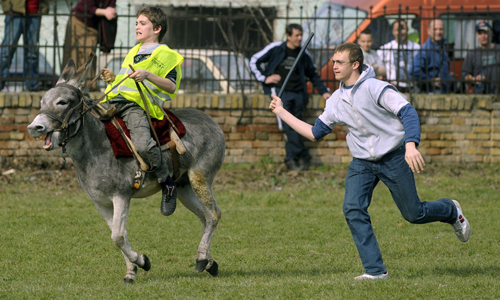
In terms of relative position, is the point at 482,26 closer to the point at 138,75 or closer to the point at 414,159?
the point at 414,159

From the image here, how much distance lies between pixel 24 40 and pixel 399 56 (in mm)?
6639

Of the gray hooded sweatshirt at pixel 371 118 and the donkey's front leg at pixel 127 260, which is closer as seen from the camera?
the gray hooded sweatshirt at pixel 371 118

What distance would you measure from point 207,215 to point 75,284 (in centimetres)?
133

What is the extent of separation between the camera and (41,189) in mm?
11938

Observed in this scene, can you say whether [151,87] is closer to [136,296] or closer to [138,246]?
[136,296]

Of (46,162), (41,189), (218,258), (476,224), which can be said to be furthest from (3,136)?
(476,224)

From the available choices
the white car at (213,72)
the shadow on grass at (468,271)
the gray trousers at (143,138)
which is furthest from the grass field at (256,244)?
the white car at (213,72)

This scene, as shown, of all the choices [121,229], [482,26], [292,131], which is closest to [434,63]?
[482,26]

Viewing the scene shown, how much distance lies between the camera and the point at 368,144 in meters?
6.43

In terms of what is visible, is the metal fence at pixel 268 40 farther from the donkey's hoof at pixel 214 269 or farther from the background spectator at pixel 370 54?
the donkey's hoof at pixel 214 269

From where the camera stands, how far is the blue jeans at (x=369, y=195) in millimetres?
6422

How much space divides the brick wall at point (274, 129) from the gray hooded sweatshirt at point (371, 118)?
7.16 meters

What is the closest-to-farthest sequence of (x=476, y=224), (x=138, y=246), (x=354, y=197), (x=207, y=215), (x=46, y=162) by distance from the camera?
(x=354, y=197) < (x=207, y=215) < (x=138, y=246) < (x=476, y=224) < (x=46, y=162)

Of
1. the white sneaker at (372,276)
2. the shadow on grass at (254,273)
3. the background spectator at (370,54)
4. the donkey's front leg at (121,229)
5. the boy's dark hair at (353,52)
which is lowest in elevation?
the shadow on grass at (254,273)
